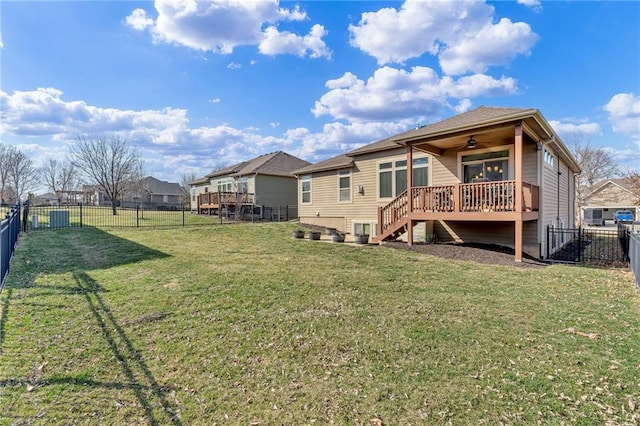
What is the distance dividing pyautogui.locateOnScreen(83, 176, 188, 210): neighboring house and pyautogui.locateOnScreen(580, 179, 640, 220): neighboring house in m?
54.0

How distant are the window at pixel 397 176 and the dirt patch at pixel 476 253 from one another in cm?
294

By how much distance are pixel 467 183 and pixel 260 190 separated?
16.3m

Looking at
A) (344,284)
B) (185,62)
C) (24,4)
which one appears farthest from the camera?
(185,62)

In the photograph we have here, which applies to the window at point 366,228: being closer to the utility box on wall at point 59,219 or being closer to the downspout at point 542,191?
the downspout at point 542,191

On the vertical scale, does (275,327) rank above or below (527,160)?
below

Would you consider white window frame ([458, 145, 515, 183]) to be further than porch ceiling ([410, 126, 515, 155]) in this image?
Yes

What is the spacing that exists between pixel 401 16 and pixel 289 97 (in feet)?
34.0

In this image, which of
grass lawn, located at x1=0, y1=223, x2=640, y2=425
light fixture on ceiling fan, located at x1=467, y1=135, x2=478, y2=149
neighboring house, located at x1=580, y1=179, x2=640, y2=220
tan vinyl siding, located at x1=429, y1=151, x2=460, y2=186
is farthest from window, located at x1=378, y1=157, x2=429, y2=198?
neighboring house, located at x1=580, y1=179, x2=640, y2=220

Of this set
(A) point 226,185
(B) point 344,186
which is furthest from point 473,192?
(A) point 226,185

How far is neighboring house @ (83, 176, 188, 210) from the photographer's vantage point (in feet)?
154

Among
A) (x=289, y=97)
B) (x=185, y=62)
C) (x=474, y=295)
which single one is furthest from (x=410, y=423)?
(x=289, y=97)

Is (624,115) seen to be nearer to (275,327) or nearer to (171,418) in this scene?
(275,327)

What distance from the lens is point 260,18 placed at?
1134cm

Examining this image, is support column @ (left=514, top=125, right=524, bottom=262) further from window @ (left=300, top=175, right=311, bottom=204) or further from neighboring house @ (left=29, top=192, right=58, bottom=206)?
neighboring house @ (left=29, top=192, right=58, bottom=206)
